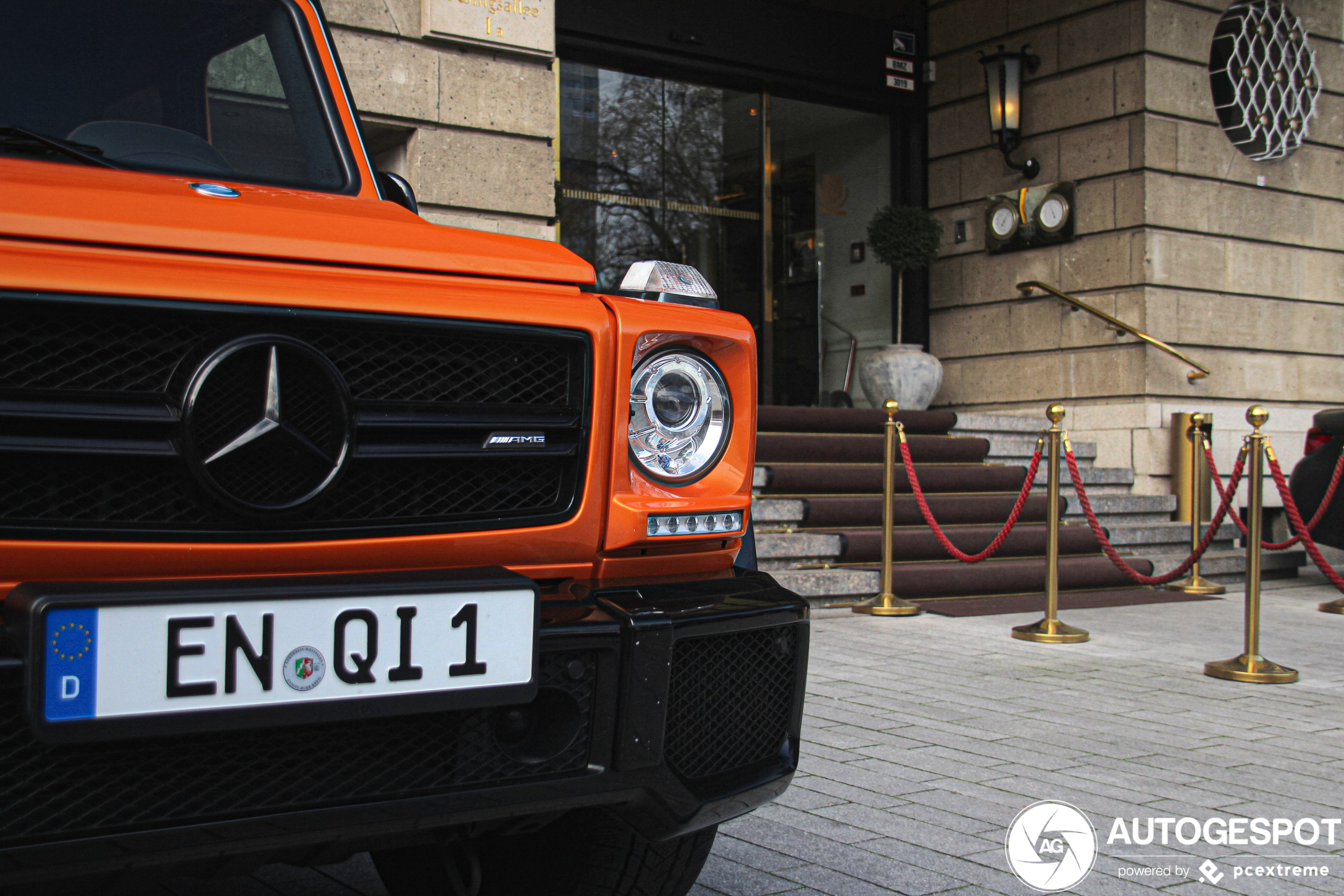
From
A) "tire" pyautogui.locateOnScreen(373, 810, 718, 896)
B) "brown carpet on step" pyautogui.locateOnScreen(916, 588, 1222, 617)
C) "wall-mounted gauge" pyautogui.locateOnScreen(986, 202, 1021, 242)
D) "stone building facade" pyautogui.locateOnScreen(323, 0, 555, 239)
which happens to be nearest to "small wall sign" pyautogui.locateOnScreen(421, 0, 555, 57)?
"stone building facade" pyautogui.locateOnScreen(323, 0, 555, 239)

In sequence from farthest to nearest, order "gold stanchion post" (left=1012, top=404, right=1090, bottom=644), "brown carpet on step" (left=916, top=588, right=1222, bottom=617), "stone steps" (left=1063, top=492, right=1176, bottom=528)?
"stone steps" (left=1063, top=492, right=1176, bottom=528), "brown carpet on step" (left=916, top=588, right=1222, bottom=617), "gold stanchion post" (left=1012, top=404, right=1090, bottom=644)

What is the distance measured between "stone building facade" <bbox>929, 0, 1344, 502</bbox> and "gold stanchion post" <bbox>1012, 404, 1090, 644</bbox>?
4142mm

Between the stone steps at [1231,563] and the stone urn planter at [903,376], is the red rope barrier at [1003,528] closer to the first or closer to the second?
the stone steps at [1231,563]

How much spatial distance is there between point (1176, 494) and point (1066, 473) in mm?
1079

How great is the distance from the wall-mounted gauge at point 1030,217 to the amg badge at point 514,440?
938 centimetres

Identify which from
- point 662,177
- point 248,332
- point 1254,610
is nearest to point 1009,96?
point 662,177

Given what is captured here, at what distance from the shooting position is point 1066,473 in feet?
30.7

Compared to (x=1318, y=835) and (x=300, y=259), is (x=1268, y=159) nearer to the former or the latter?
(x=1318, y=835)

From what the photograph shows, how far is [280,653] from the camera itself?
140cm

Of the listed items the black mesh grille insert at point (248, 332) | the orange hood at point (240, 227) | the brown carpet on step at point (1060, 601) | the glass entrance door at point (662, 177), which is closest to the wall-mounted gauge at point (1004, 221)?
the glass entrance door at point (662, 177)

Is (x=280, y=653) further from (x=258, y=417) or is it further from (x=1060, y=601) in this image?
(x=1060, y=601)

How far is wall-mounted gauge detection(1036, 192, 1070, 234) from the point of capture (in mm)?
10289

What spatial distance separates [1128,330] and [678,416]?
27.8 ft

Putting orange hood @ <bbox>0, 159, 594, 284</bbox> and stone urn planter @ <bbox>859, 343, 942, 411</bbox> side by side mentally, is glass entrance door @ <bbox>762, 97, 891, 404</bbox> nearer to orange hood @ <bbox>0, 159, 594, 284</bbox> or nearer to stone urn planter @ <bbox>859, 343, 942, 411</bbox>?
stone urn planter @ <bbox>859, 343, 942, 411</bbox>
